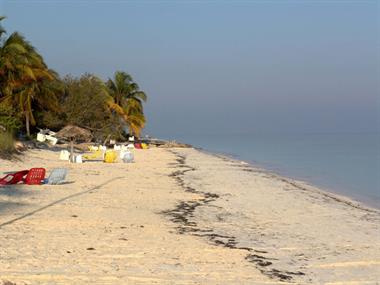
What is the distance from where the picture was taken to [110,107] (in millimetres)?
44969

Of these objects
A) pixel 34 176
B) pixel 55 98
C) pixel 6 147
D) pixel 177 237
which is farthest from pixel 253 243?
pixel 55 98

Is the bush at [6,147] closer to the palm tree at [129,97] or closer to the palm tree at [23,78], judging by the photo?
the palm tree at [23,78]

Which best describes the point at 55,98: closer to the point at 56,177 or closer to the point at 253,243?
the point at 56,177

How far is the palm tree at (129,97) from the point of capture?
47.8 meters

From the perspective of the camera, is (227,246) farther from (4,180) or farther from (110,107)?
(110,107)

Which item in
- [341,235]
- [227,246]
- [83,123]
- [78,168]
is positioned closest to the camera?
[227,246]

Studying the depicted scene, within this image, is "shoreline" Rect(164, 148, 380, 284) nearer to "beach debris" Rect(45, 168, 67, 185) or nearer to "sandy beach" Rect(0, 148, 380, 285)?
"sandy beach" Rect(0, 148, 380, 285)

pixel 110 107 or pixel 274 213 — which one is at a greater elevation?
pixel 110 107

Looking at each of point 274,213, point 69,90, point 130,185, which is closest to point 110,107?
point 69,90

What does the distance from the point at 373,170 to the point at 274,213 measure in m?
Answer: 23.8

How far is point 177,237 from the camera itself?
7.64 metres

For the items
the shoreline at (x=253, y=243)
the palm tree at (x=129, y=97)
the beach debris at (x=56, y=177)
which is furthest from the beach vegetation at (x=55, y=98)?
the shoreline at (x=253, y=243)

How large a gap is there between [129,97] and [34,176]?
37.1 meters

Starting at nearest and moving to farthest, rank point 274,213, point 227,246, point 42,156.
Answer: point 227,246 < point 274,213 < point 42,156
